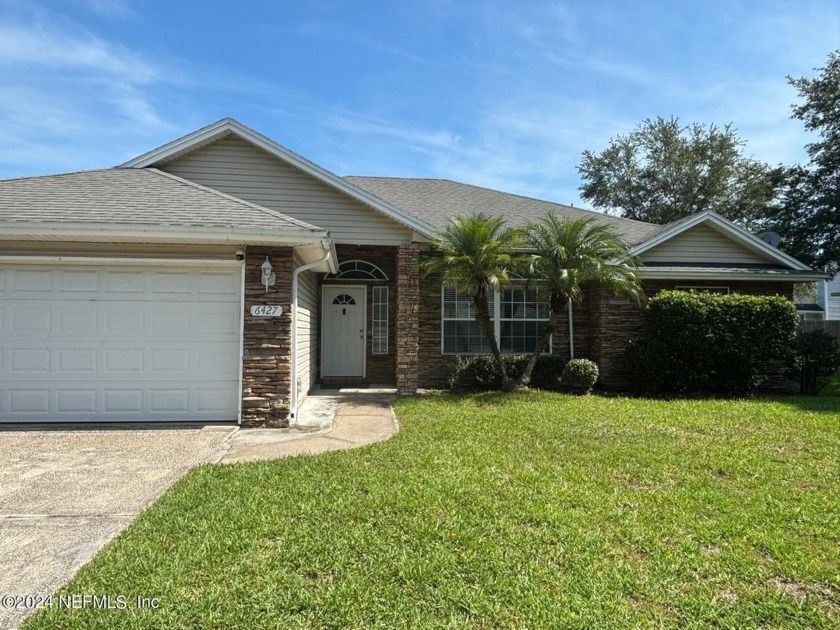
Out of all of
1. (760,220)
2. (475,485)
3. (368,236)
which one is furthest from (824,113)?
(475,485)

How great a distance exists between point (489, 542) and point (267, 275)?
5023 millimetres

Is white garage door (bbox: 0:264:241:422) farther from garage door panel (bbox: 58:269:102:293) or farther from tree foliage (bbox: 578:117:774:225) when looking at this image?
tree foliage (bbox: 578:117:774:225)

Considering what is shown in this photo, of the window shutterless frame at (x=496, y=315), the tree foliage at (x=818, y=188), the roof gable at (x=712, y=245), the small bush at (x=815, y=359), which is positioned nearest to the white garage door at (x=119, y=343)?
the window shutterless frame at (x=496, y=315)

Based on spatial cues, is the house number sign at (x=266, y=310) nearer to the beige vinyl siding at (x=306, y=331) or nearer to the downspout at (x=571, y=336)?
the beige vinyl siding at (x=306, y=331)

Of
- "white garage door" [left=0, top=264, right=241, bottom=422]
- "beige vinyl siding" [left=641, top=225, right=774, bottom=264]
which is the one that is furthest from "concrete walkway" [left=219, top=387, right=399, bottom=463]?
"beige vinyl siding" [left=641, top=225, right=774, bottom=264]

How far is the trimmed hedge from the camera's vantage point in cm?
974

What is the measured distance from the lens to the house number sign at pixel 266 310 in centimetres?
691

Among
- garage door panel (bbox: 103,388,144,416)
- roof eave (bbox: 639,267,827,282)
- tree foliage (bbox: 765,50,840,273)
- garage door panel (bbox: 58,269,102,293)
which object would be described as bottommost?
garage door panel (bbox: 103,388,144,416)

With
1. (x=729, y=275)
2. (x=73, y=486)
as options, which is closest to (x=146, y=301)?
(x=73, y=486)

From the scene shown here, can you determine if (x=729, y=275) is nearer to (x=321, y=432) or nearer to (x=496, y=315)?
(x=496, y=315)

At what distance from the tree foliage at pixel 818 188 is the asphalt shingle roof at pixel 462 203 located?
40.4ft

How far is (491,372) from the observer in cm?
1050

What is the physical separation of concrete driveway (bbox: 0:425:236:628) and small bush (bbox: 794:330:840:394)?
12044 mm

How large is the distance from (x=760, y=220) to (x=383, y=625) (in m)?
30.4
